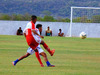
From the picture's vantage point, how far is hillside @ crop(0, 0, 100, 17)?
61.5m

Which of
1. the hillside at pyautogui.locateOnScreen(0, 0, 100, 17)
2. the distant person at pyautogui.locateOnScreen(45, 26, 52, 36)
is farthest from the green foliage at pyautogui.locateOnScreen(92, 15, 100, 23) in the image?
the hillside at pyautogui.locateOnScreen(0, 0, 100, 17)

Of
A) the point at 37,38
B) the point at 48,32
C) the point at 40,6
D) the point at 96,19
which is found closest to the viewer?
the point at 37,38

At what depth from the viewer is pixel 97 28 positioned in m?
43.8

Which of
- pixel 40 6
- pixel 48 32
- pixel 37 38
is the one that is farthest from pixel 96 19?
pixel 37 38

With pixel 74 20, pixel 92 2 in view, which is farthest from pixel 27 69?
pixel 92 2

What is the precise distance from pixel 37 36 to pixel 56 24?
3197 centimetres

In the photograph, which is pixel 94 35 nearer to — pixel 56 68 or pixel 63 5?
pixel 63 5

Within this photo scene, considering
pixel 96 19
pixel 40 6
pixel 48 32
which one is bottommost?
pixel 48 32

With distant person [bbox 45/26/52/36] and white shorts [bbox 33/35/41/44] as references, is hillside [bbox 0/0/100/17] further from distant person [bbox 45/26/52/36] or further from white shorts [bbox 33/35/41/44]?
white shorts [bbox 33/35/41/44]

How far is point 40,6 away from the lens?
6431 cm

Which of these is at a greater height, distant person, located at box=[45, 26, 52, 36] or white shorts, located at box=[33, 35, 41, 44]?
white shorts, located at box=[33, 35, 41, 44]

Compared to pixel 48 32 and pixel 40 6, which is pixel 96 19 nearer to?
pixel 48 32

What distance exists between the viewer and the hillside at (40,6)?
6147 centimetres

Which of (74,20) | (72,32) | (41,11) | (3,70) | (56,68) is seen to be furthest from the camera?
(41,11)
